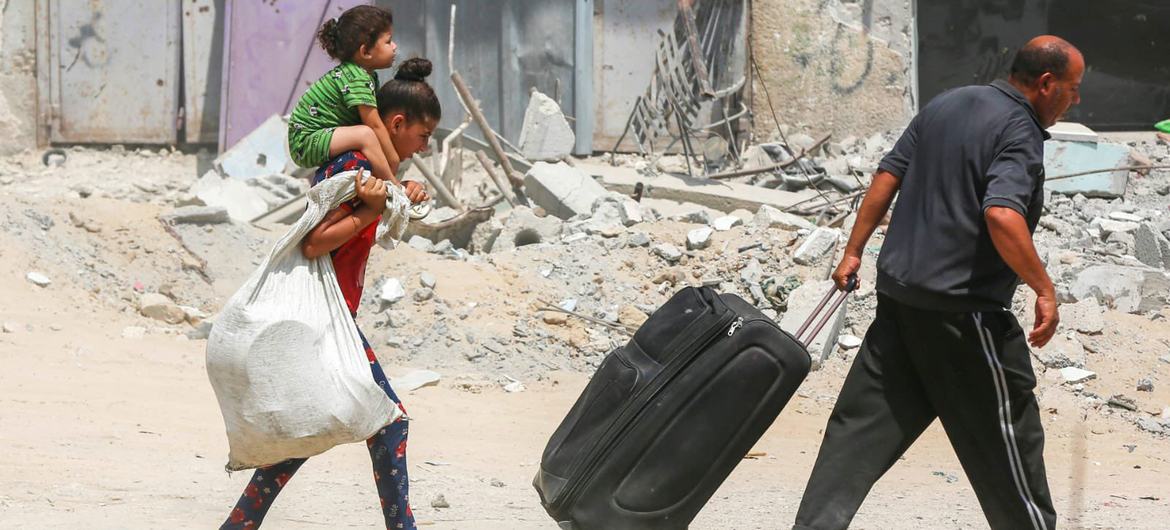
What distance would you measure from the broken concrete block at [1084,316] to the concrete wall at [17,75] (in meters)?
8.60

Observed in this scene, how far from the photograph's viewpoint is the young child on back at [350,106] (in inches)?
130

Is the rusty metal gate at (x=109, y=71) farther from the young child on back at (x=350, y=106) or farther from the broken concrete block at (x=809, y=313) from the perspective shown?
the young child on back at (x=350, y=106)

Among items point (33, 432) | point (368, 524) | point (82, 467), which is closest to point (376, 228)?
point (368, 524)

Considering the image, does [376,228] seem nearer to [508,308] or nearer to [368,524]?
[368,524]

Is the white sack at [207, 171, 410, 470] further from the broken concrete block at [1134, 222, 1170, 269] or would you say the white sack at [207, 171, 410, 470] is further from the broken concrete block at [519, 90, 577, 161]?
the broken concrete block at [519, 90, 577, 161]

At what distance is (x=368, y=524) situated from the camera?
4.15 meters

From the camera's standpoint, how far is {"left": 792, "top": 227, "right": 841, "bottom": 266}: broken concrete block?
25.2ft

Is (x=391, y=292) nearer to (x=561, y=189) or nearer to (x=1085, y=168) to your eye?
(x=561, y=189)

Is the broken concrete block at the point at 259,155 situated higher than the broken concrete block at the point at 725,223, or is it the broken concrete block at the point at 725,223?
the broken concrete block at the point at 259,155

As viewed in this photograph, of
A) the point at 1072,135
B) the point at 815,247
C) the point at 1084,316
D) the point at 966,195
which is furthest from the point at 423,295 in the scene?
the point at 1072,135

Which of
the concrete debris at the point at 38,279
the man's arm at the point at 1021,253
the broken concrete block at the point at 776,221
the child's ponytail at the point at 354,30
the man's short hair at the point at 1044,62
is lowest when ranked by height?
the concrete debris at the point at 38,279

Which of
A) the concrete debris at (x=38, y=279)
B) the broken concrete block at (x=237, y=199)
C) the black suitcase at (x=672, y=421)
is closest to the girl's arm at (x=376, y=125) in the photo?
the black suitcase at (x=672, y=421)

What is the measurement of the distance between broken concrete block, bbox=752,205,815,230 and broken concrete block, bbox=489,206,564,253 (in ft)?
4.30

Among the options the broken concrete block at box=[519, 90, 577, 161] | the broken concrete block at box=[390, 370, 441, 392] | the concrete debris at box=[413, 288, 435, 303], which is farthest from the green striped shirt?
the broken concrete block at box=[519, 90, 577, 161]
